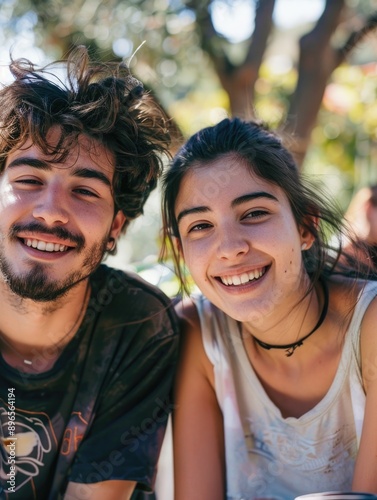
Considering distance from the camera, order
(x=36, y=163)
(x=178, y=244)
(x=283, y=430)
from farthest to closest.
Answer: (x=178, y=244) → (x=283, y=430) → (x=36, y=163)

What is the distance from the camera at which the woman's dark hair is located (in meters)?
2.67

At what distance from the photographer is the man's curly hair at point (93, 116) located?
2.72 m

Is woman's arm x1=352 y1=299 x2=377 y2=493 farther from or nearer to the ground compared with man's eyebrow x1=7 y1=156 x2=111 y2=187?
nearer to the ground

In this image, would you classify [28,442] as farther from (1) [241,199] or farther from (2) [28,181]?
(1) [241,199]

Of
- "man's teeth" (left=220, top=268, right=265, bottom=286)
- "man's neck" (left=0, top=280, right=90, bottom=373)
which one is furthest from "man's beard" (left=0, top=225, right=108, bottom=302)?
"man's teeth" (left=220, top=268, right=265, bottom=286)

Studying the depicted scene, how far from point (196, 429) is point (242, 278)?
71 cm

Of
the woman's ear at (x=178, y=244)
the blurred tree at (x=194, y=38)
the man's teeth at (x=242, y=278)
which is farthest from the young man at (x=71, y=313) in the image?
the blurred tree at (x=194, y=38)

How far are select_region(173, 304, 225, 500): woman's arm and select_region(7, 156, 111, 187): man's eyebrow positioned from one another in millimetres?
764

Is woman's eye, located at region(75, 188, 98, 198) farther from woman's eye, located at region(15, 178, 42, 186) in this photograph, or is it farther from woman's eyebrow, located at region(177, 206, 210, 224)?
woman's eyebrow, located at region(177, 206, 210, 224)

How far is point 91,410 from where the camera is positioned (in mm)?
2713

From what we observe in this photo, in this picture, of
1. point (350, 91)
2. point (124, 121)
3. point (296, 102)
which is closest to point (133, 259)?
point (296, 102)

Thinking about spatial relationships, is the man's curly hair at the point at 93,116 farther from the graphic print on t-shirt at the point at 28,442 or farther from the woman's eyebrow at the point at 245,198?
the graphic print on t-shirt at the point at 28,442

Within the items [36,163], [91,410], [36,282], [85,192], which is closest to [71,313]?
[36,282]

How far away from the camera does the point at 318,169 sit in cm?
780
